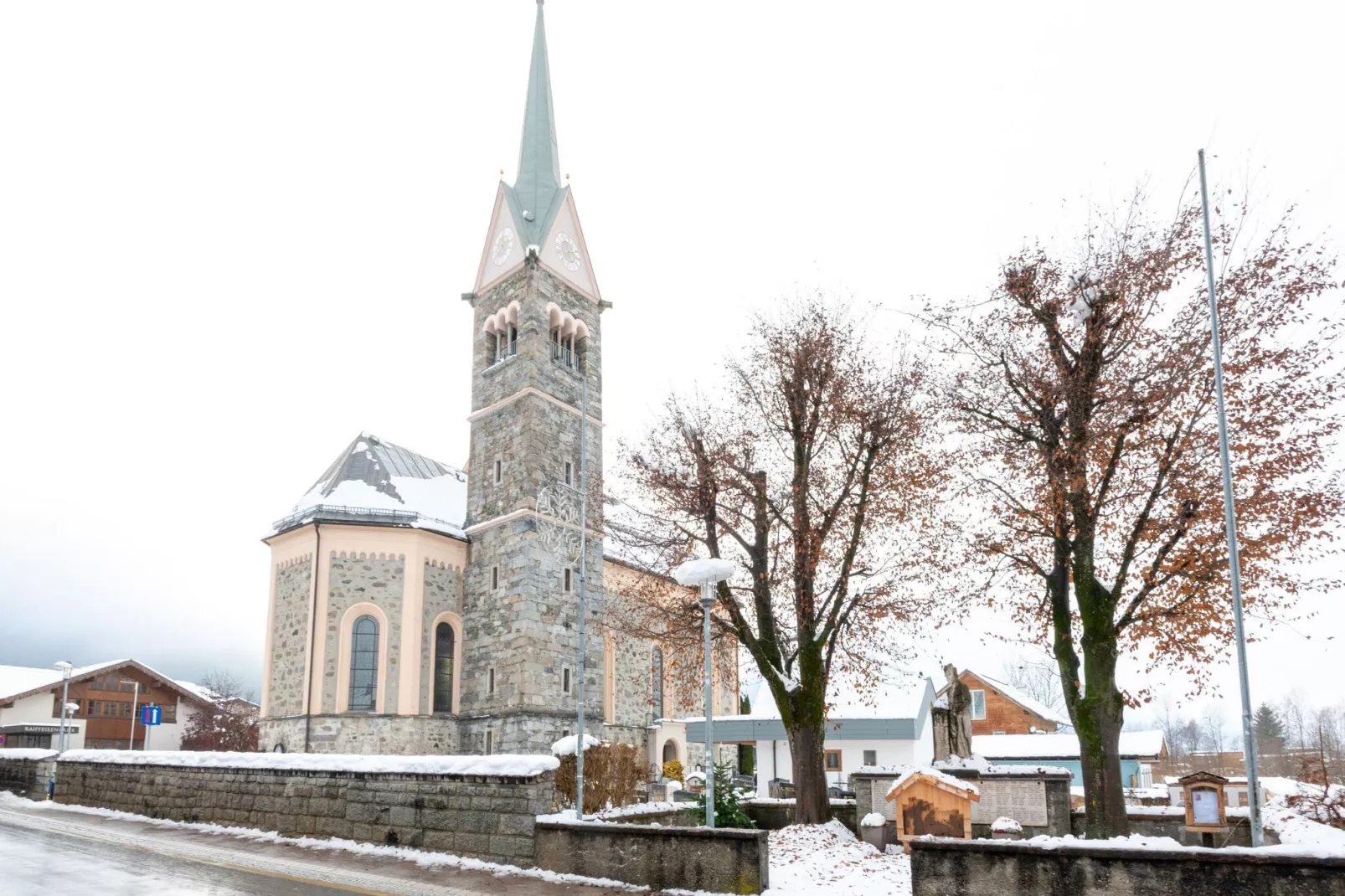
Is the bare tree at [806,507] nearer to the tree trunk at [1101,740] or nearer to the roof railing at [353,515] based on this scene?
the tree trunk at [1101,740]

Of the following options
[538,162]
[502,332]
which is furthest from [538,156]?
[502,332]

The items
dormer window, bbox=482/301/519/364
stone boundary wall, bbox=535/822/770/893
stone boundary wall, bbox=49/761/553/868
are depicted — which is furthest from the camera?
dormer window, bbox=482/301/519/364

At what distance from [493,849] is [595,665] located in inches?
882

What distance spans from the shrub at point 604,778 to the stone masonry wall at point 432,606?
15.1 meters

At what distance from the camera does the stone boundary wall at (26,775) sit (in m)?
22.1

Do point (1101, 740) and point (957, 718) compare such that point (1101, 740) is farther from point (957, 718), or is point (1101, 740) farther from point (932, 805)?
point (957, 718)

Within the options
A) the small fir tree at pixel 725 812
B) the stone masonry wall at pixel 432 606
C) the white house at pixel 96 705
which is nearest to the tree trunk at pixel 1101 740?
the small fir tree at pixel 725 812

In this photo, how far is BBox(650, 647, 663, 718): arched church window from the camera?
134 ft

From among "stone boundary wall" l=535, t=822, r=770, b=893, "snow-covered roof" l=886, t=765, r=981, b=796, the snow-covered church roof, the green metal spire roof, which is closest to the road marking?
"stone boundary wall" l=535, t=822, r=770, b=893

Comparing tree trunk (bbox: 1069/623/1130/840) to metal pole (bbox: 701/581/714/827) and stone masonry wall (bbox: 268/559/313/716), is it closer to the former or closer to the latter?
metal pole (bbox: 701/581/714/827)

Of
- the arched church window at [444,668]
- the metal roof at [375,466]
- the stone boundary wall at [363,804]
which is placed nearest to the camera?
the stone boundary wall at [363,804]

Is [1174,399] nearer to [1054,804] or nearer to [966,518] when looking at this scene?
[966,518]

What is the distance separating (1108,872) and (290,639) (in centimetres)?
2765

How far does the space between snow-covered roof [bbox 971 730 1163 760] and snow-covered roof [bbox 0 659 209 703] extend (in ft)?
160
